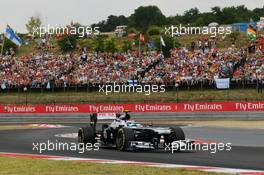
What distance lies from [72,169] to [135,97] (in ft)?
94.2

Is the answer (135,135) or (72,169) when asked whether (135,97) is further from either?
(72,169)

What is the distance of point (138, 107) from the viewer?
124 ft

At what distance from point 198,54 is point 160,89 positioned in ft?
19.0

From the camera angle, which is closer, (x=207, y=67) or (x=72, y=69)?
(x=207, y=67)

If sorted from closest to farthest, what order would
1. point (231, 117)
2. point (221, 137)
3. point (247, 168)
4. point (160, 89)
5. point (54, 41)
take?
point (247, 168), point (221, 137), point (231, 117), point (160, 89), point (54, 41)

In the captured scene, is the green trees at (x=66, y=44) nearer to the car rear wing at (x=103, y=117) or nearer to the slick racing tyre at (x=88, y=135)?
the slick racing tyre at (x=88, y=135)

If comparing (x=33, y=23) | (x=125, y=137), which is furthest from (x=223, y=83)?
(x=33, y=23)

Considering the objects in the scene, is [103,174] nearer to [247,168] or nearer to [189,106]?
[247,168]

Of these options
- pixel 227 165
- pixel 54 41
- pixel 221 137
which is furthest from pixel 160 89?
pixel 227 165

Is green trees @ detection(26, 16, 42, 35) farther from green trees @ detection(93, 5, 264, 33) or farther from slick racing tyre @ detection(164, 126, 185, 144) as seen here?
slick racing tyre @ detection(164, 126, 185, 144)

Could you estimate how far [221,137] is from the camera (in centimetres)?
2311

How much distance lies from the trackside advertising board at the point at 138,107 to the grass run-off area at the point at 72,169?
75.2ft

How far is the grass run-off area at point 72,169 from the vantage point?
11680mm

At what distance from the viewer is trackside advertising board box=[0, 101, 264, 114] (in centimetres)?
3566
